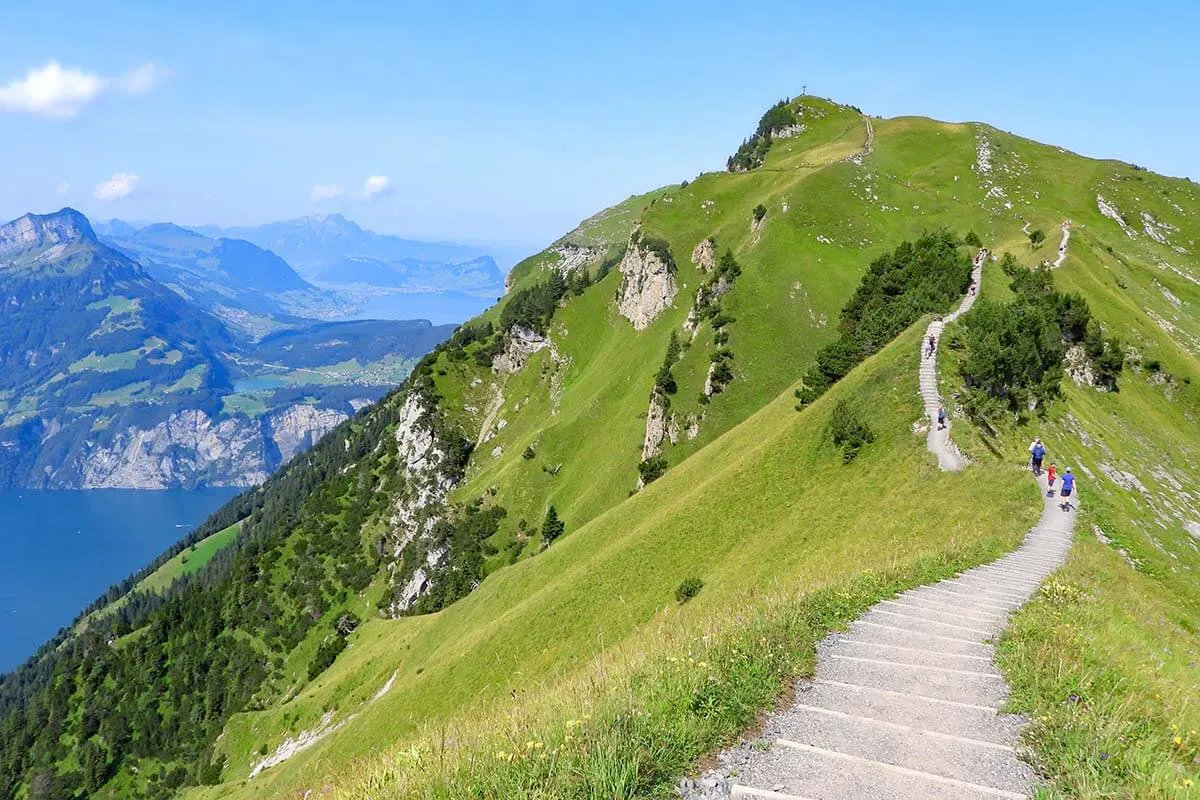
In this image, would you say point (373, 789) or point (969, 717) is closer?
point (373, 789)

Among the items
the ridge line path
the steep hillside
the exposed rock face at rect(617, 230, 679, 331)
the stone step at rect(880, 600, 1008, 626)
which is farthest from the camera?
the exposed rock face at rect(617, 230, 679, 331)

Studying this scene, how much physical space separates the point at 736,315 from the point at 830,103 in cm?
13486

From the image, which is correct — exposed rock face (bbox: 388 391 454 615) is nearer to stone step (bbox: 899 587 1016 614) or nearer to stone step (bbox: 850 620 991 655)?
A: stone step (bbox: 899 587 1016 614)

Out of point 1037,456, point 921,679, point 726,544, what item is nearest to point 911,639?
point 921,679

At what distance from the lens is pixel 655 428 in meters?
86.0

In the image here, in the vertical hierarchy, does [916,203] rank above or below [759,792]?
above

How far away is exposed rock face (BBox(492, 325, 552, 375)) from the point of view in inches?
6590

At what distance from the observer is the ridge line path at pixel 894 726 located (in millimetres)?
7371

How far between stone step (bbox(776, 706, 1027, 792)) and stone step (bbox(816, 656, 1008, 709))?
1.34 metres

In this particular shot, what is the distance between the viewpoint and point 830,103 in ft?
613

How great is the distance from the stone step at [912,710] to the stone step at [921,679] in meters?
0.21

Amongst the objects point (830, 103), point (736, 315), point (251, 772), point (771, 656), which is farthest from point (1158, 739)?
point (830, 103)

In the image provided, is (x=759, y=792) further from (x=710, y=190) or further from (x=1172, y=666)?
(x=710, y=190)

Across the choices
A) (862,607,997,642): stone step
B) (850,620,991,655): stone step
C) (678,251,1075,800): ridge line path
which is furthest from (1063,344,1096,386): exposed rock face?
(850,620,991,655): stone step
